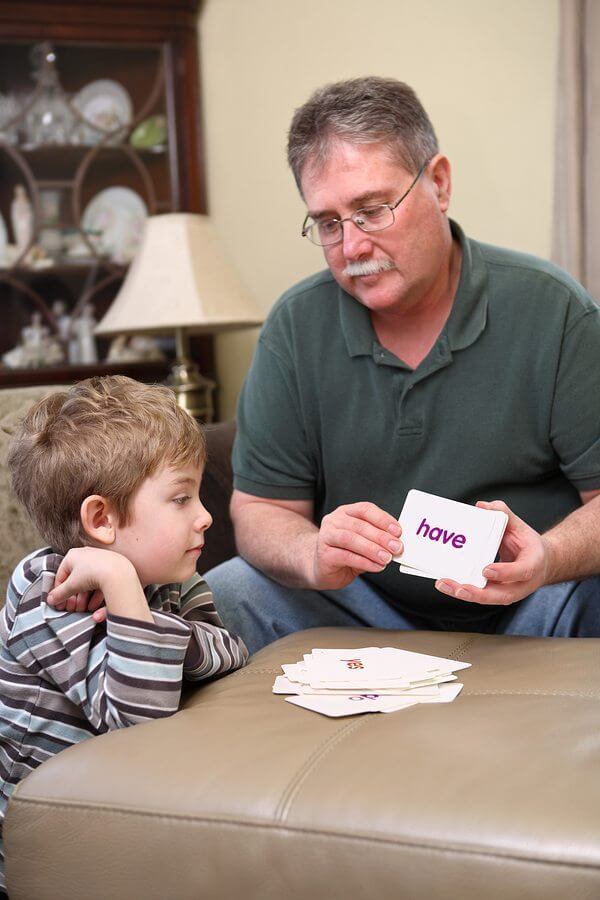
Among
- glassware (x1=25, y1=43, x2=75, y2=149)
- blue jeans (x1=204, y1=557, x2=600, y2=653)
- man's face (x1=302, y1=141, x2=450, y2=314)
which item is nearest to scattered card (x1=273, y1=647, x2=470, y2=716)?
blue jeans (x1=204, y1=557, x2=600, y2=653)

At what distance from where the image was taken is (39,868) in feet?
3.85

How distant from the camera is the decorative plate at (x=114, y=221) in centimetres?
379

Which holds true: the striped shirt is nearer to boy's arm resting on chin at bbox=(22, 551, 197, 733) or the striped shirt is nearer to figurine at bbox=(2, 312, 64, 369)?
boy's arm resting on chin at bbox=(22, 551, 197, 733)

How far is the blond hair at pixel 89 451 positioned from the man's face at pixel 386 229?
539mm

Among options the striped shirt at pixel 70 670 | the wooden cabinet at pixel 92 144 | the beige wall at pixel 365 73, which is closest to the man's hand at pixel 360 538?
the striped shirt at pixel 70 670

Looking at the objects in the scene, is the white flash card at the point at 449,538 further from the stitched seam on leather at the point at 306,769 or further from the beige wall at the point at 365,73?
the beige wall at the point at 365,73

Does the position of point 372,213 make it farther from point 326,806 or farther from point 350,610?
point 326,806

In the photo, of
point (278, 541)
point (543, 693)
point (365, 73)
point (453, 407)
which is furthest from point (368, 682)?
point (365, 73)

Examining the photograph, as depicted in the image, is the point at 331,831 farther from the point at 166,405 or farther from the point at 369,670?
the point at 166,405

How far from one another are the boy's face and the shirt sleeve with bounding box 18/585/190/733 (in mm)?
95

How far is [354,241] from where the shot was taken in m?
1.84

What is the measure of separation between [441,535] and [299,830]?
60 cm

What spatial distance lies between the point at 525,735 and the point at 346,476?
34.8 inches

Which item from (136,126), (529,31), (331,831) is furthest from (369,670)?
(136,126)
